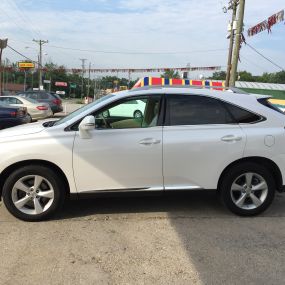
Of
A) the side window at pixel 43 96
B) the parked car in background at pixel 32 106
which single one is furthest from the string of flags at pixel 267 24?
the side window at pixel 43 96

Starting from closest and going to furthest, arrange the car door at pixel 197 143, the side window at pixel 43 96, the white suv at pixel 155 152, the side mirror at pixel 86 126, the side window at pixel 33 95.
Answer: the side mirror at pixel 86 126
the white suv at pixel 155 152
the car door at pixel 197 143
the side window at pixel 33 95
the side window at pixel 43 96

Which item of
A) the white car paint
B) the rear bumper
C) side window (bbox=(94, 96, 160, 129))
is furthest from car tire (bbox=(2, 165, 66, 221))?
the rear bumper

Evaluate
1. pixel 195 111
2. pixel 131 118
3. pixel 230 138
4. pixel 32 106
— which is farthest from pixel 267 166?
pixel 32 106

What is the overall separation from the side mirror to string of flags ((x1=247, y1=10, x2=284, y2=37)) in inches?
516

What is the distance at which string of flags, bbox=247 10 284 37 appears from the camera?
15.9 m

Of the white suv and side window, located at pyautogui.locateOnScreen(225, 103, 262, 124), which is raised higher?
side window, located at pyautogui.locateOnScreen(225, 103, 262, 124)

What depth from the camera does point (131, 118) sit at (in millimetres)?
5602

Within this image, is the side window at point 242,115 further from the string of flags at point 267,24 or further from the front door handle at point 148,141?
the string of flags at point 267,24

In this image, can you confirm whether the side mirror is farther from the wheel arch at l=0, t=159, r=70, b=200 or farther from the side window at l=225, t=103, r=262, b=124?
the side window at l=225, t=103, r=262, b=124

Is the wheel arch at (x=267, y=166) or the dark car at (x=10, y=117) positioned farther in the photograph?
the dark car at (x=10, y=117)

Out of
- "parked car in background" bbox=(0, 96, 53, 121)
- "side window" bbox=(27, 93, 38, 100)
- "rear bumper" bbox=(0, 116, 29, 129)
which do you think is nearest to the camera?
"rear bumper" bbox=(0, 116, 29, 129)

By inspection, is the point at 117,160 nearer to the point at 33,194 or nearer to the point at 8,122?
the point at 33,194

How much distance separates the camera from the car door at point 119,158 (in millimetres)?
4977

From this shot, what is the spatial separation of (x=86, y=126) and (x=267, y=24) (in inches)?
555
